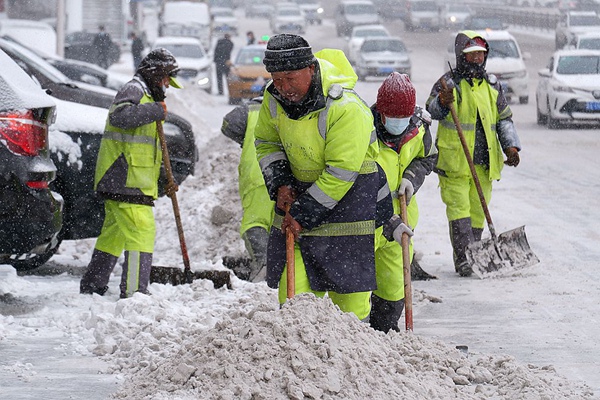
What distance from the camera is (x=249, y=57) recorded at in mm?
Result: 31234

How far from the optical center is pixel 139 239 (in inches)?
313

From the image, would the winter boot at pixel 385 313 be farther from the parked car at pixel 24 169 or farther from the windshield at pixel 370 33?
the windshield at pixel 370 33

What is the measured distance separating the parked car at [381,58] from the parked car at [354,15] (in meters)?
16.2

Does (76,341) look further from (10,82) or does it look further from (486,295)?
(486,295)

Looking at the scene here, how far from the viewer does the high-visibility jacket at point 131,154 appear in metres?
7.84

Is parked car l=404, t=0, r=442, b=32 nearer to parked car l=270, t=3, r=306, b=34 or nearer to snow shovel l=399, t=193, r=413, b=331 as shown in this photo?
parked car l=270, t=3, r=306, b=34

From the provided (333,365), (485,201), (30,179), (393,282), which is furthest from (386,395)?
(485,201)

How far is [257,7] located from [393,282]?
224 ft

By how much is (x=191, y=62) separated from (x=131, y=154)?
25.4 m

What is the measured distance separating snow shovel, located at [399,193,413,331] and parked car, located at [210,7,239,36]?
51451 mm

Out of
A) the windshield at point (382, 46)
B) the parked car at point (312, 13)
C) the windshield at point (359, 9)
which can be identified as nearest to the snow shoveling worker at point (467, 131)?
the windshield at point (382, 46)

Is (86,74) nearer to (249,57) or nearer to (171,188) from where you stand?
(171,188)

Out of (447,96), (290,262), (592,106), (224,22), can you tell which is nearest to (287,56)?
(290,262)

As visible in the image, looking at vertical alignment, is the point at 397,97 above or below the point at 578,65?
above
